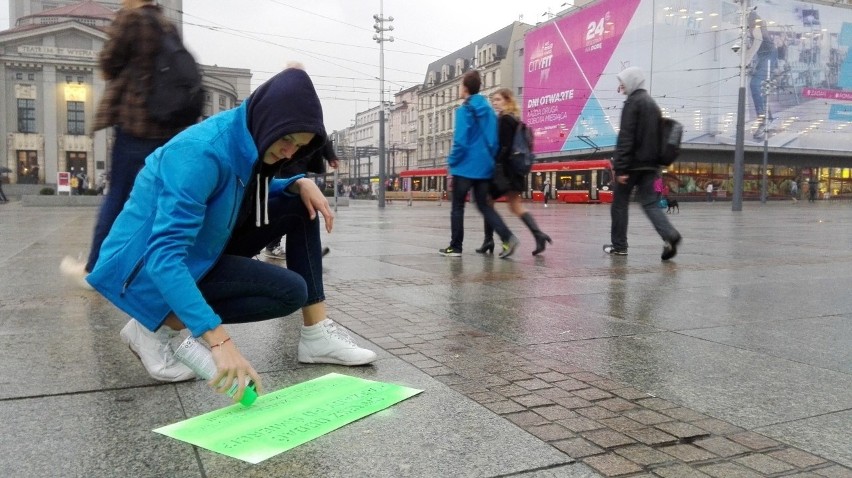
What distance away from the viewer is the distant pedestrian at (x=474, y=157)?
686 centimetres

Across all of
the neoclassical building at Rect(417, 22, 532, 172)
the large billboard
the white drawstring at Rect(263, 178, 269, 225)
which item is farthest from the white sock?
the neoclassical building at Rect(417, 22, 532, 172)

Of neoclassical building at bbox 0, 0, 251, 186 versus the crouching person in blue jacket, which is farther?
neoclassical building at bbox 0, 0, 251, 186

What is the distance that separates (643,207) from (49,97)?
50141 mm

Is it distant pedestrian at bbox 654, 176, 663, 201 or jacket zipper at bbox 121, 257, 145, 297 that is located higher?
distant pedestrian at bbox 654, 176, 663, 201

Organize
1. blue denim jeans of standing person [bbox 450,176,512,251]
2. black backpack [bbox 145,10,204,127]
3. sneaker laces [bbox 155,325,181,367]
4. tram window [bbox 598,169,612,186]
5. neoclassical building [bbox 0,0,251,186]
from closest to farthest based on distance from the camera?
sneaker laces [bbox 155,325,181,367], black backpack [bbox 145,10,204,127], blue denim jeans of standing person [bbox 450,176,512,251], tram window [bbox 598,169,612,186], neoclassical building [bbox 0,0,251,186]

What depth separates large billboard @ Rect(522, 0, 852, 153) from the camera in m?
44.6

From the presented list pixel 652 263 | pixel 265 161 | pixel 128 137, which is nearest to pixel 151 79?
pixel 128 137

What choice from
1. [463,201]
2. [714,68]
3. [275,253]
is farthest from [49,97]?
[463,201]

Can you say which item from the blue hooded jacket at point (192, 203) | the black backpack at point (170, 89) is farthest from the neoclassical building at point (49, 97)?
the blue hooded jacket at point (192, 203)

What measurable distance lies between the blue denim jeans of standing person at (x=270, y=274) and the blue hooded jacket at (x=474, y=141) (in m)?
4.16

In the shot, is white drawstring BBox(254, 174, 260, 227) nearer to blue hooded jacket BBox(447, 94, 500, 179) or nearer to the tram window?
blue hooded jacket BBox(447, 94, 500, 179)

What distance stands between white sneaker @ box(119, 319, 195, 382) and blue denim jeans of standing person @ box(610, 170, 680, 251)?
206 inches

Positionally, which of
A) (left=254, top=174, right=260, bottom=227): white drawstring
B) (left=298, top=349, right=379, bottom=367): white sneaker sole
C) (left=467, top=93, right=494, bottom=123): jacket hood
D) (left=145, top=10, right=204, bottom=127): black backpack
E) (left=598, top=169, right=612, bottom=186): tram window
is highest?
(left=598, top=169, right=612, bottom=186): tram window

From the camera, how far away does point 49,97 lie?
152ft
